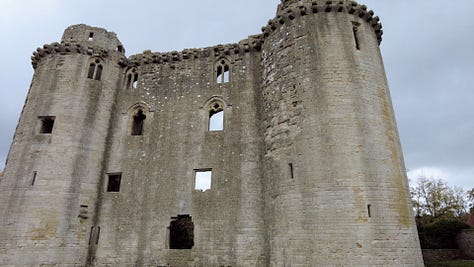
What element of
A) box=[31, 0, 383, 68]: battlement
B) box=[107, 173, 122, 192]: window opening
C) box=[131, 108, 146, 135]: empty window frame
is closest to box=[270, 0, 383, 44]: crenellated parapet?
box=[31, 0, 383, 68]: battlement

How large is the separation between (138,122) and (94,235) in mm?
6239

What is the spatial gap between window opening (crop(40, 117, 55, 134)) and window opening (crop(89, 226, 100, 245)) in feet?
18.0

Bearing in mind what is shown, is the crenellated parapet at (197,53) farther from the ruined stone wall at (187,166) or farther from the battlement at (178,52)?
the ruined stone wall at (187,166)

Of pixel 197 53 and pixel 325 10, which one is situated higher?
pixel 197 53

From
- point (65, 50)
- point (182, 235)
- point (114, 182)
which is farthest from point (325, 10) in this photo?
point (65, 50)

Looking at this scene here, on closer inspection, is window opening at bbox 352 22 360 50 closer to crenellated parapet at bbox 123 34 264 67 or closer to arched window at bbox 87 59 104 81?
crenellated parapet at bbox 123 34 264 67

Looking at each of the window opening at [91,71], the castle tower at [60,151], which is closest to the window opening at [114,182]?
the castle tower at [60,151]

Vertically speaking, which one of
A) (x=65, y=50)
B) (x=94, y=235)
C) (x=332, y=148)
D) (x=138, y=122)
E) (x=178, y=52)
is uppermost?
(x=178, y=52)

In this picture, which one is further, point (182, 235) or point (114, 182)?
point (182, 235)

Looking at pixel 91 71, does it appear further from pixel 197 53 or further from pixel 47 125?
pixel 197 53

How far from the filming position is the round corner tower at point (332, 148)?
9758mm

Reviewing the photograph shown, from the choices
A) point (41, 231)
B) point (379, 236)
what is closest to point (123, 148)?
point (41, 231)

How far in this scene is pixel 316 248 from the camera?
9.84 m

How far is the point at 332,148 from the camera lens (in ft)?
35.2
